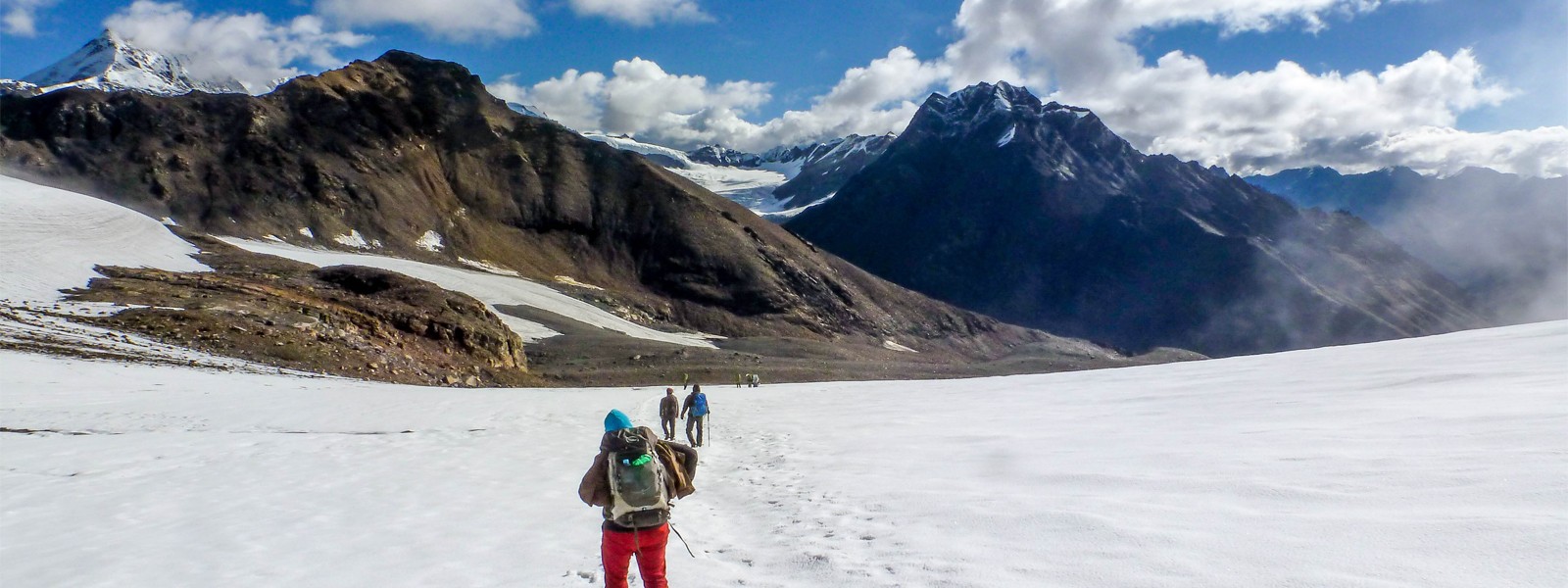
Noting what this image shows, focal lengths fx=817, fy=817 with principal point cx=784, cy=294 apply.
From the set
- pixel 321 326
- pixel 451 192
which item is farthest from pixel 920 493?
pixel 451 192

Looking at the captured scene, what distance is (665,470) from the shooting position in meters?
5.71

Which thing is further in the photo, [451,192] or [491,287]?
[451,192]

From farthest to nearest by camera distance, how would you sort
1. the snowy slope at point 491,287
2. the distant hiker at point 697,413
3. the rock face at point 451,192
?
1. the rock face at point 451,192
2. the snowy slope at point 491,287
3. the distant hiker at point 697,413

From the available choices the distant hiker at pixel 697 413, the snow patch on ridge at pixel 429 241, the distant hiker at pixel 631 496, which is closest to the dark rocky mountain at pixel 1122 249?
the snow patch on ridge at pixel 429 241

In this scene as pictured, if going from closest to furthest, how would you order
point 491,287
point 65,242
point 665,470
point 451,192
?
1. point 665,470
2. point 65,242
3. point 491,287
4. point 451,192

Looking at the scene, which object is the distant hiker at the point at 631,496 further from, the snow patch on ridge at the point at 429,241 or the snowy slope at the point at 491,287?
the snow patch on ridge at the point at 429,241

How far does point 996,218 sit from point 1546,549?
17558 centimetres

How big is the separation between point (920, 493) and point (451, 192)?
97.9m

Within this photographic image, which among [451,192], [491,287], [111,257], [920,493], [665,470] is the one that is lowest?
[920,493]

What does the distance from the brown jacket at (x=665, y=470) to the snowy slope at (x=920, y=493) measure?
1.10 metres

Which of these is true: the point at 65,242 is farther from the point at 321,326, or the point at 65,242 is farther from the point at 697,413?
the point at 697,413

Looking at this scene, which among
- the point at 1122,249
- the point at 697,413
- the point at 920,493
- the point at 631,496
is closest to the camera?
the point at 631,496

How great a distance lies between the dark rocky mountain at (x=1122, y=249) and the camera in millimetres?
133125

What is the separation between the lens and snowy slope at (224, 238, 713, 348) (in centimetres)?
6512
